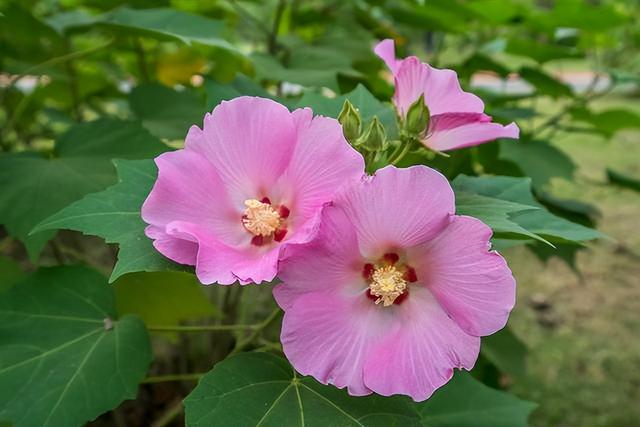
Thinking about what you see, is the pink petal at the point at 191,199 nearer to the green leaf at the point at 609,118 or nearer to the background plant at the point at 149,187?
the background plant at the point at 149,187

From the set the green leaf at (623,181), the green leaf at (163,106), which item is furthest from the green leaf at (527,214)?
the green leaf at (623,181)

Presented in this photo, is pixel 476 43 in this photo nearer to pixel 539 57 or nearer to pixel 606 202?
pixel 539 57

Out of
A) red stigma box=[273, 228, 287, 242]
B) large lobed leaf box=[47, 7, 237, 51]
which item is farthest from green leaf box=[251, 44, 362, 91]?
red stigma box=[273, 228, 287, 242]

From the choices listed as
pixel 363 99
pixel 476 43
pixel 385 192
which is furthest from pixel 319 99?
pixel 476 43

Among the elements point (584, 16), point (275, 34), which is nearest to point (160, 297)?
point (275, 34)

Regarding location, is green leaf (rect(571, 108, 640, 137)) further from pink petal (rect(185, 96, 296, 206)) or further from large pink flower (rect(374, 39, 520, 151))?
pink petal (rect(185, 96, 296, 206))

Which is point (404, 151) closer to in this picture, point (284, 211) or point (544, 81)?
point (284, 211)
